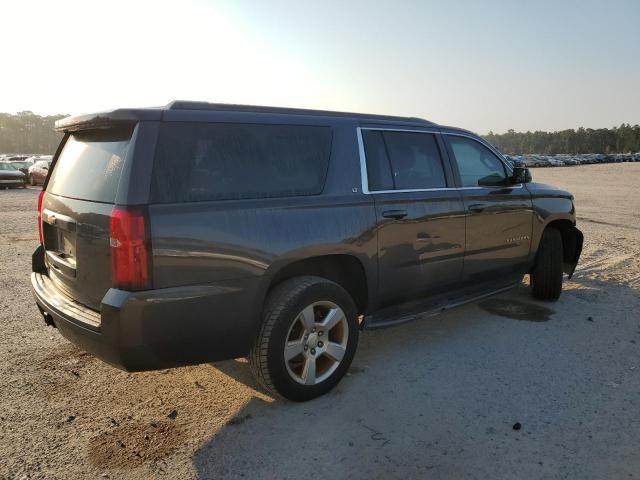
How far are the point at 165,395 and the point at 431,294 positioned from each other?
7.45 feet

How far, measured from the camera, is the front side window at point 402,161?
12.7ft

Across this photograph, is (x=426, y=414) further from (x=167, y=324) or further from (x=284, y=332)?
(x=167, y=324)

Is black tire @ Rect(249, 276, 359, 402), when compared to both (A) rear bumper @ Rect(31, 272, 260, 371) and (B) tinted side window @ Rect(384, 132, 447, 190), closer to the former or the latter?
(A) rear bumper @ Rect(31, 272, 260, 371)

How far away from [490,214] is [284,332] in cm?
257

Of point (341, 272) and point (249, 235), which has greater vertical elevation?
point (249, 235)

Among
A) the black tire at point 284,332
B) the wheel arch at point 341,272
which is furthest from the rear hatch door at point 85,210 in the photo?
the wheel arch at point 341,272

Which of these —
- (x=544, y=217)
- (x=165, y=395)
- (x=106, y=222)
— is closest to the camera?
(x=106, y=222)

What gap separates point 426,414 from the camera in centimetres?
323

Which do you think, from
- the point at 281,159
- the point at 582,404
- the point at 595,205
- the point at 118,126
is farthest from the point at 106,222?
the point at 595,205

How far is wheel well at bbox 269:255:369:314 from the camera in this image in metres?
3.51

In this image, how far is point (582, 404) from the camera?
337cm

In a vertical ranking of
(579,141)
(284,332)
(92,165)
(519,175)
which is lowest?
(284,332)

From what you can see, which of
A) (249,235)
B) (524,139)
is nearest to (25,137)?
(249,235)

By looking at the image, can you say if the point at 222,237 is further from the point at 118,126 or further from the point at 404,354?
the point at 404,354
